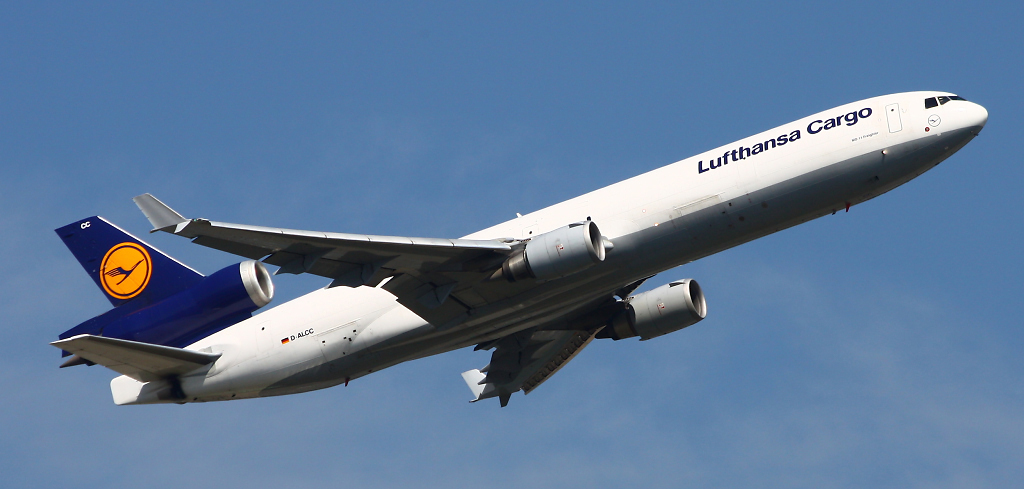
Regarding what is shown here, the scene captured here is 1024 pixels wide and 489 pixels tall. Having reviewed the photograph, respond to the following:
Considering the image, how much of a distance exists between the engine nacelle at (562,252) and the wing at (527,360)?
9603 mm

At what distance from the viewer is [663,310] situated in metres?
39.2

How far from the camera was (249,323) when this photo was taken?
123 feet

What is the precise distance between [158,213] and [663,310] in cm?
1796

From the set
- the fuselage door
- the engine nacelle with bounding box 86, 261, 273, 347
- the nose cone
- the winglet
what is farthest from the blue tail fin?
the nose cone

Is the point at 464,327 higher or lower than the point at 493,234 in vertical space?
lower

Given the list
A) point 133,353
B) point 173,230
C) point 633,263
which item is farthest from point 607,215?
point 133,353

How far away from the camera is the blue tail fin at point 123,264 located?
38438 millimetres

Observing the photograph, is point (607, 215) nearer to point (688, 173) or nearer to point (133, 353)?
point (688, 173)

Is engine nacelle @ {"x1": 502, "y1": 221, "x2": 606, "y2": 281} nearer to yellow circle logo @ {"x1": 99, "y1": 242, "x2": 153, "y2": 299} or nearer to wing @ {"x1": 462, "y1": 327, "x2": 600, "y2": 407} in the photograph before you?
wing @ {"x1": 462, "y1": 327, "x2": 600, "y2": 407}

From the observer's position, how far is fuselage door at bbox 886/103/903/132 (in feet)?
106

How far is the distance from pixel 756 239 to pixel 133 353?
19758 mm

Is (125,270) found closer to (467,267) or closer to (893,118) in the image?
(467,267)

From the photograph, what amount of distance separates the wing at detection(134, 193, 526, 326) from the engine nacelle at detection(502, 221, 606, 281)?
1095 mm

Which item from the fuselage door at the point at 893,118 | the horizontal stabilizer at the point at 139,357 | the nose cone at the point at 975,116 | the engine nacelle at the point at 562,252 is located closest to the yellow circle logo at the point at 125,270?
the horizontal stabilizer at the point at 139,357
